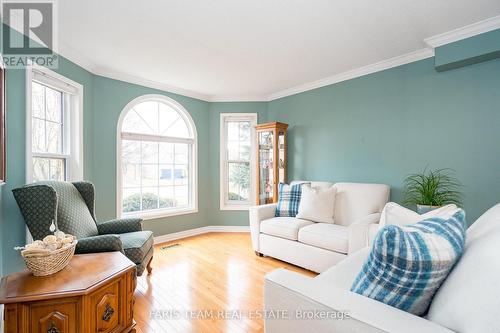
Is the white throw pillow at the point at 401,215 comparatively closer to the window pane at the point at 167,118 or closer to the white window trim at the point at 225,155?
the white window trim at the point at 225,155

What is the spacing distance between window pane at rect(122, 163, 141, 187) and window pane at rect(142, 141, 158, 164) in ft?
0.53

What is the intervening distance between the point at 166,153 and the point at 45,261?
8.60ft

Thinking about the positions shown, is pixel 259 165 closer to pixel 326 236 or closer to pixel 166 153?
pixel 166 153

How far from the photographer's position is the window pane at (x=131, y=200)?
3407 millimetres

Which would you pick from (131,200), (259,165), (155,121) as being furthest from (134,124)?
(259,165)

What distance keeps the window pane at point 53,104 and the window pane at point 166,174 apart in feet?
4.89

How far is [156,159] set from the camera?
3.74m

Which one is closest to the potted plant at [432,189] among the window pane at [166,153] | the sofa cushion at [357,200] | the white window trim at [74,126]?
the sofa cushion at [357,200]

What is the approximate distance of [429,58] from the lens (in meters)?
2.58

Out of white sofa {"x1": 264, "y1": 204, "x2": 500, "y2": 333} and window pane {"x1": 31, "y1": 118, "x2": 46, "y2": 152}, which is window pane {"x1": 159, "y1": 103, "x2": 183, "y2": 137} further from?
white sofa {"x1": 264, "y1": 204, "x2": 500, "y2": 333}

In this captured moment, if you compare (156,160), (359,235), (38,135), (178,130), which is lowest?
(359,235)

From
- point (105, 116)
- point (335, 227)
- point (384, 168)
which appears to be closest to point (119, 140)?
point (105, 116)

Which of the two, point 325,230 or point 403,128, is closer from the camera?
point 325,230

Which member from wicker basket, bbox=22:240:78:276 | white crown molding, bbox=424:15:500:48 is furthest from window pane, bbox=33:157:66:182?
white crown molding, bbox=424:15:500:48
